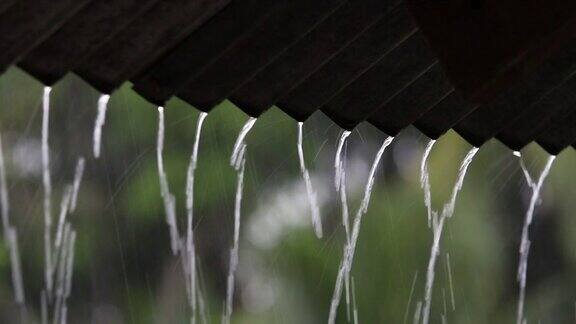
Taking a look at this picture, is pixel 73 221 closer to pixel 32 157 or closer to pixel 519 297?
pixel 32 157

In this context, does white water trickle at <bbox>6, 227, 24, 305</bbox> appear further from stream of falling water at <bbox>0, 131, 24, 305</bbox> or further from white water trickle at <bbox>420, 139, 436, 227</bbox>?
white water trickle at <bbox>420, 139, 436, 227</bbox>

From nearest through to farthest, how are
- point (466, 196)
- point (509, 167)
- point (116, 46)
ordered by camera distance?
point (116, 46), point (466, 196), point (509, 167)

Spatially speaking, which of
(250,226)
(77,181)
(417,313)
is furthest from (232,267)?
(417,313)

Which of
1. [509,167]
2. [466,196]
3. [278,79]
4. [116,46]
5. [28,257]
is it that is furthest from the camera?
[509,167]

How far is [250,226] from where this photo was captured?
843 inches

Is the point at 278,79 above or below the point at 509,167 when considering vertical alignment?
below

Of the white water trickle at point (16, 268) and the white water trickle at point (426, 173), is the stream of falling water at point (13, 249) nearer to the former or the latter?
the white water trickle at point (16, 268)

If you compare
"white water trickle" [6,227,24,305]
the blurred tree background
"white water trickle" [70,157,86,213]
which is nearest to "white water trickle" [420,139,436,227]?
the blurred tree background

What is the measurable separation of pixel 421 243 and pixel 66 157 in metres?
5.17

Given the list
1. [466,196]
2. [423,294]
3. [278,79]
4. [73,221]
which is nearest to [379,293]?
[423,294]

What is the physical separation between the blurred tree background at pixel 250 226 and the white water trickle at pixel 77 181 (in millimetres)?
130

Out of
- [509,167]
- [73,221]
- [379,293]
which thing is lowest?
[379,293]

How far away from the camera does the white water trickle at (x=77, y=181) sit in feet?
69.5

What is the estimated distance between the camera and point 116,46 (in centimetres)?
475
